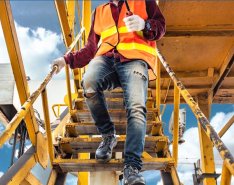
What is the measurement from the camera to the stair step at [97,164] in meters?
2.65

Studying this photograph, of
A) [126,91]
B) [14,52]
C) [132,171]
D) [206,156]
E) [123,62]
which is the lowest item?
[132,171]

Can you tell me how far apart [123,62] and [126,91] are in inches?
11.1

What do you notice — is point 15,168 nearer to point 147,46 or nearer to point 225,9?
point 147,46

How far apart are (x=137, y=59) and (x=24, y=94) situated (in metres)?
1.05

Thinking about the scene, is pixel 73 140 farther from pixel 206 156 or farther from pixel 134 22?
pixel 206 156

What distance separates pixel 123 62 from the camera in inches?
106

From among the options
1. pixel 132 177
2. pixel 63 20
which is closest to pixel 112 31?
pixel 132 177

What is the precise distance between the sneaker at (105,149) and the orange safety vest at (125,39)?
732 millimetres

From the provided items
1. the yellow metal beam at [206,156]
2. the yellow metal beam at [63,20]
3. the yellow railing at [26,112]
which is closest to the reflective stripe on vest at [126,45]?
the yellow railing at [26,112]

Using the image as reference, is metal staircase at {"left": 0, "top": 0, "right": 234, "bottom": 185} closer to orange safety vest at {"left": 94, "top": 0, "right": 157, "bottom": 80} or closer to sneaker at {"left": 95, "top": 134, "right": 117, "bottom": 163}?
sneaker at {"left": 95, "top": 134, "right": 117, "bottom": 163}

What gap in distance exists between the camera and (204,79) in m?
5.86

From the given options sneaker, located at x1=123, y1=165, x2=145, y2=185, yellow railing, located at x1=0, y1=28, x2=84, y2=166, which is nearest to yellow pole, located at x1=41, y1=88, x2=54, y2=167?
yellow railing, located at x1=0, y1=28, x2=84, y2=166

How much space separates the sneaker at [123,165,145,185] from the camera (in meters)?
2.11

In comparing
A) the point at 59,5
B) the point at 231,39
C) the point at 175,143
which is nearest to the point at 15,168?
the point at 175,143
